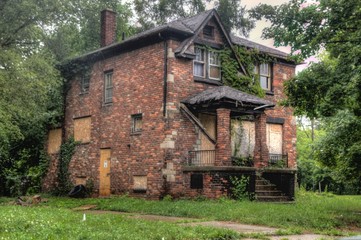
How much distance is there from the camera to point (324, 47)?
15875 millimetres

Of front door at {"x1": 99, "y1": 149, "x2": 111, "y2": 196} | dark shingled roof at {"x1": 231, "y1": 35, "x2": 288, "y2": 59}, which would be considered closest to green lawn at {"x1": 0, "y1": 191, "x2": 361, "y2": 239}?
front door at {"x1": 99, "y1": 149, "x2": 111, "y2": 196}

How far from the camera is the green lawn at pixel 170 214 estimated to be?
10.8 m

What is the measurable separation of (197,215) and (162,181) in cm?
542

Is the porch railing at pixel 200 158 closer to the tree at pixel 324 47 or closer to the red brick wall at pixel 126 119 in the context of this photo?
the red brick wall at pixel 126 119

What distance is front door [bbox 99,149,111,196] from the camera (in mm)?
24828

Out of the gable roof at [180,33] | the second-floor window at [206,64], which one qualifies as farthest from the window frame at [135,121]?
the gable roof at [180,33]

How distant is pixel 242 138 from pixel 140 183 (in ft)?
18.8

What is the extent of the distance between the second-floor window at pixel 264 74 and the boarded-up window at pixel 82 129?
31.3ft

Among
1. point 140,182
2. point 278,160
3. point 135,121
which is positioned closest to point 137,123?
point 135,121

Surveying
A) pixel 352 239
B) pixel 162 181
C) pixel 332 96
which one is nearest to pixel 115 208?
pixel 162 181

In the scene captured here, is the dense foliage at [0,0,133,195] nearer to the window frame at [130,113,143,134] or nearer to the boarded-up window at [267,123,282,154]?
the window frame at [130,113,143,134]

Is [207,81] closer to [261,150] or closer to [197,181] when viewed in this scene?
[261,150]

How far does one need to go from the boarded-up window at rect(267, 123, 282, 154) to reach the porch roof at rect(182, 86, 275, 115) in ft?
16.2

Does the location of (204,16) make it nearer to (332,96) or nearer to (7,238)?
(332,96)
